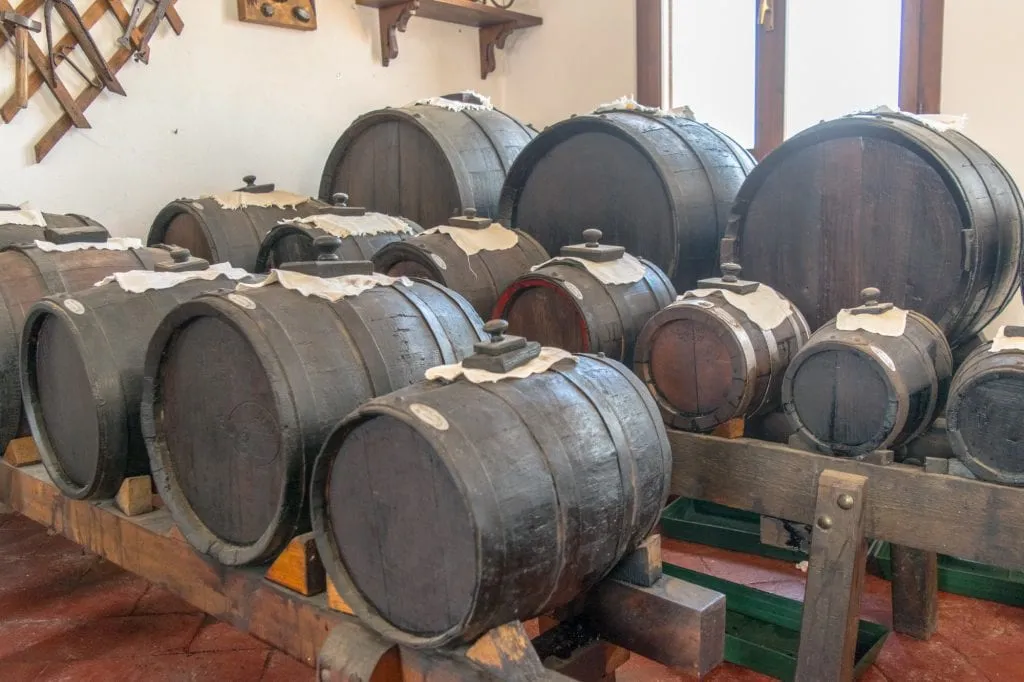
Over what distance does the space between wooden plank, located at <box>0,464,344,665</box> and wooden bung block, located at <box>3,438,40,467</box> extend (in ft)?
0.10

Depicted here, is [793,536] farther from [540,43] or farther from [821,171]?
[540,43]

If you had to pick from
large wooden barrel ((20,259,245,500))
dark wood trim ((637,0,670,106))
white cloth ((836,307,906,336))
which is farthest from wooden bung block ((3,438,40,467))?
dark wood trim ((637,0,670,106))

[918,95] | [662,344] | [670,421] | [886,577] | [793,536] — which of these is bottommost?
[886,577]

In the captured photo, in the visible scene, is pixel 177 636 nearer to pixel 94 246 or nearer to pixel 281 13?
pixel 94 246

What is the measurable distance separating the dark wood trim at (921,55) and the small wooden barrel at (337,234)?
2648 millimetres

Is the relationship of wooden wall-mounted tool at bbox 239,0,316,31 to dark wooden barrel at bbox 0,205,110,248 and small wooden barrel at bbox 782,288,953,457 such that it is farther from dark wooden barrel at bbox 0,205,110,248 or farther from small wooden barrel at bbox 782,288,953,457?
small wooden barrel at bbox 782,288,953,457

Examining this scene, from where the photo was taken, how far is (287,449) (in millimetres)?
1892

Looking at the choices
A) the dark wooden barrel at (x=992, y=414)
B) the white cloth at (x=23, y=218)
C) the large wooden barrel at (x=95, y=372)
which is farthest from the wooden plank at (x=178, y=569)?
the dark wooden barrel at (x=992, y=414)

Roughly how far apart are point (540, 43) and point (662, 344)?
160 inches

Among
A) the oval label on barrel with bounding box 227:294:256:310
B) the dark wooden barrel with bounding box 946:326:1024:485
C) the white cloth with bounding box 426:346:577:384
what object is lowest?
the dark wooden barrel with bounding box 946:326:1024:485

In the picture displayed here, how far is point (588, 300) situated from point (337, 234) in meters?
1.21

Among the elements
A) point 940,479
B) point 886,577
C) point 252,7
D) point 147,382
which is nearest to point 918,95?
point 886,577

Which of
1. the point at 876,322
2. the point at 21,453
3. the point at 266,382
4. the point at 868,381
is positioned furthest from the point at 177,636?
the point at 876,322

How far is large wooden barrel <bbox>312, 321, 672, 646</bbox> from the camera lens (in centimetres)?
156
